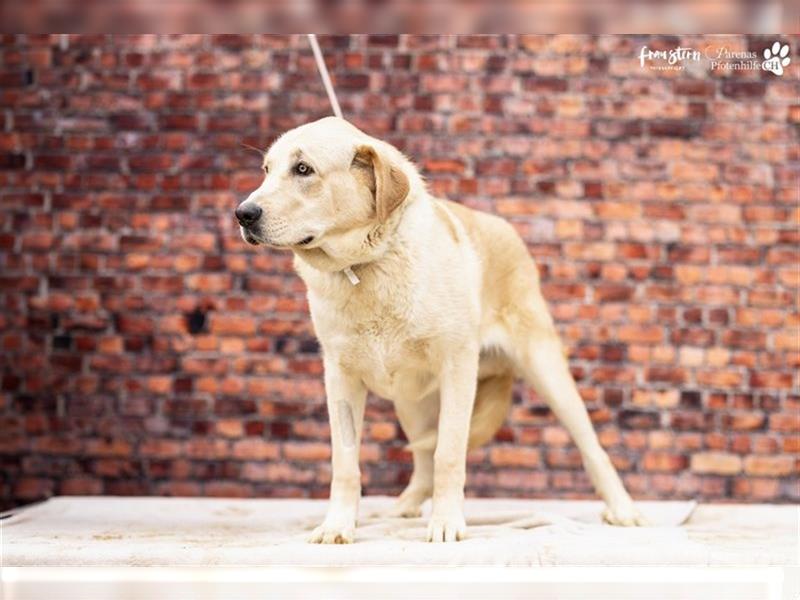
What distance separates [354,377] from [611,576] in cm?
76

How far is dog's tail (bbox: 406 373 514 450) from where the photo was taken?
2836mm

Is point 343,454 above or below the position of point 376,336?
below

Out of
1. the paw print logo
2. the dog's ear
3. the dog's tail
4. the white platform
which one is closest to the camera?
the white platform

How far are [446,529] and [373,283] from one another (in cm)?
57

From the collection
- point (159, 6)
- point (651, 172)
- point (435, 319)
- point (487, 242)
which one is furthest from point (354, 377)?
point (651, 172)

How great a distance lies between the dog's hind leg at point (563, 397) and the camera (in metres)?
2.76

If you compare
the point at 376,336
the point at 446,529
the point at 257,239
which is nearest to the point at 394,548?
the point at 446,529

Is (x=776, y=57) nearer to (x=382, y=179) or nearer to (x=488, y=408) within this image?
(x=488, y=408)

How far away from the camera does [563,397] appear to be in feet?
9.16

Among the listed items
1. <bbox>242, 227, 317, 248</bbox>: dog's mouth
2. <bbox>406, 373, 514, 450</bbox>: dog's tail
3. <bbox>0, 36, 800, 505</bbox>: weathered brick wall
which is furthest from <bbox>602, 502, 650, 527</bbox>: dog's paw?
<bbox>242, 227, 317, 248</bbox>: dog's mouth

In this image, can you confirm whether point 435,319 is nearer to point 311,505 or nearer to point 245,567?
point 245,567

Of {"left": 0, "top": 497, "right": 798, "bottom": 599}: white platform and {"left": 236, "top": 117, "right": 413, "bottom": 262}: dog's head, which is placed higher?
{"left": 236, "top": 117, "right": 413, "bottom": 262}: dog's head

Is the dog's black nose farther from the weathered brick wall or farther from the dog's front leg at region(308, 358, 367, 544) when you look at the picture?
the weathered brick wall

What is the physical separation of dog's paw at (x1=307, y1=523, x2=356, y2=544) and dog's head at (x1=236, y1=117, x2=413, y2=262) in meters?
0.60
